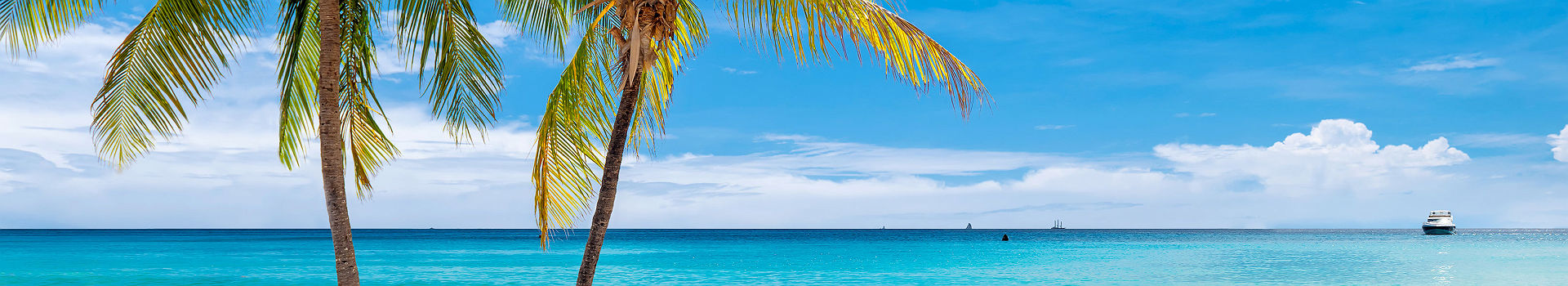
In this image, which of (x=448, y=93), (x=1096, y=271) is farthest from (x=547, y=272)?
(x=448, y=93)

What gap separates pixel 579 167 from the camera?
5699mm

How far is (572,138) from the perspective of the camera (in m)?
5.75

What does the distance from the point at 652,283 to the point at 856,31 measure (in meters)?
17.6

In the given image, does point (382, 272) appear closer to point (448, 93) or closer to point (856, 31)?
point (448, 93)

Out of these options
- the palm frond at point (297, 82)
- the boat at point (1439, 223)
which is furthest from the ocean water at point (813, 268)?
the boat at point (1439, 223)

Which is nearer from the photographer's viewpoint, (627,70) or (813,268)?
(627,70)

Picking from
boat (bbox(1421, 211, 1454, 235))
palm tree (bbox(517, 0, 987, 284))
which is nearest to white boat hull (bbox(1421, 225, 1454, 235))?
boat (bbox(1421, 211, 1454, 235))

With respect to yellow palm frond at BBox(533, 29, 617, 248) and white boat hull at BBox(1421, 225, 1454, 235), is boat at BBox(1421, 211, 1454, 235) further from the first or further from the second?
yellow palm frond at BBox(533, 29, 617, 248)

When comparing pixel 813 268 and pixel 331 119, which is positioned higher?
pixel 331 119

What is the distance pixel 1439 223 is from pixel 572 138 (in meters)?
73.8

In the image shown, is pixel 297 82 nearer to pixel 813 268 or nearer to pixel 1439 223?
pixel 813 268

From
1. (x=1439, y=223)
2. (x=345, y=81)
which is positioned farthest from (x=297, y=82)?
(x=1439, y=223)

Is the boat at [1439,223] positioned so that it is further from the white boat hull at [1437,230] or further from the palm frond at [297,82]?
the palm frond at [297,82]

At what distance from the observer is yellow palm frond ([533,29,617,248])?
5.50 meters
